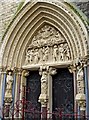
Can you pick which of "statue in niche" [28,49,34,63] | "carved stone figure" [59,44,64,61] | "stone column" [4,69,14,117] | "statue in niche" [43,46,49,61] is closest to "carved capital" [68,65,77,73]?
"carved stone figure" [59,44,64,61]

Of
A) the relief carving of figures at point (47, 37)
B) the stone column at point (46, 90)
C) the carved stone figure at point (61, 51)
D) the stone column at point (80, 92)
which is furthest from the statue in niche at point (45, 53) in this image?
the stone column at point (80, 92)

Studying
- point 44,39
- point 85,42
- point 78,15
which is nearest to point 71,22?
point 78,15

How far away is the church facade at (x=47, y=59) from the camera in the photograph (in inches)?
173

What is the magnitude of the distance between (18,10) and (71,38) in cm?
167

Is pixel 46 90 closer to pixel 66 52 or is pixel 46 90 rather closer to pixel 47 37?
pixel 66 52

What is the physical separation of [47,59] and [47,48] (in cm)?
27

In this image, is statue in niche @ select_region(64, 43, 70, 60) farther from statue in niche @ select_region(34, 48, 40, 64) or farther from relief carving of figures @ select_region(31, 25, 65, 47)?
statue in niche @ select_region(34, 48, 40, 64)

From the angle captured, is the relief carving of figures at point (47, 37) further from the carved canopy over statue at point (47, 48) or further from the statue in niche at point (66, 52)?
the statue in niche at point (66, 52)

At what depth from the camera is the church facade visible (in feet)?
14.4

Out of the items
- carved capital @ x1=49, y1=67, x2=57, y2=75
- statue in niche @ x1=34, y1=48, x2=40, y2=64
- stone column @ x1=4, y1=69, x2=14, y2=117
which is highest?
statue in niche @ x1=34, y1=48, x2=40, y2=64

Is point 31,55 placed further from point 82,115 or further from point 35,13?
point 82,115

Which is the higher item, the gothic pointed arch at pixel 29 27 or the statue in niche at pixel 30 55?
the gothic pointed arch at pixel 29 27

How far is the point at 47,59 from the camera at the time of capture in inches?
199

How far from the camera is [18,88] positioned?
202 inches
